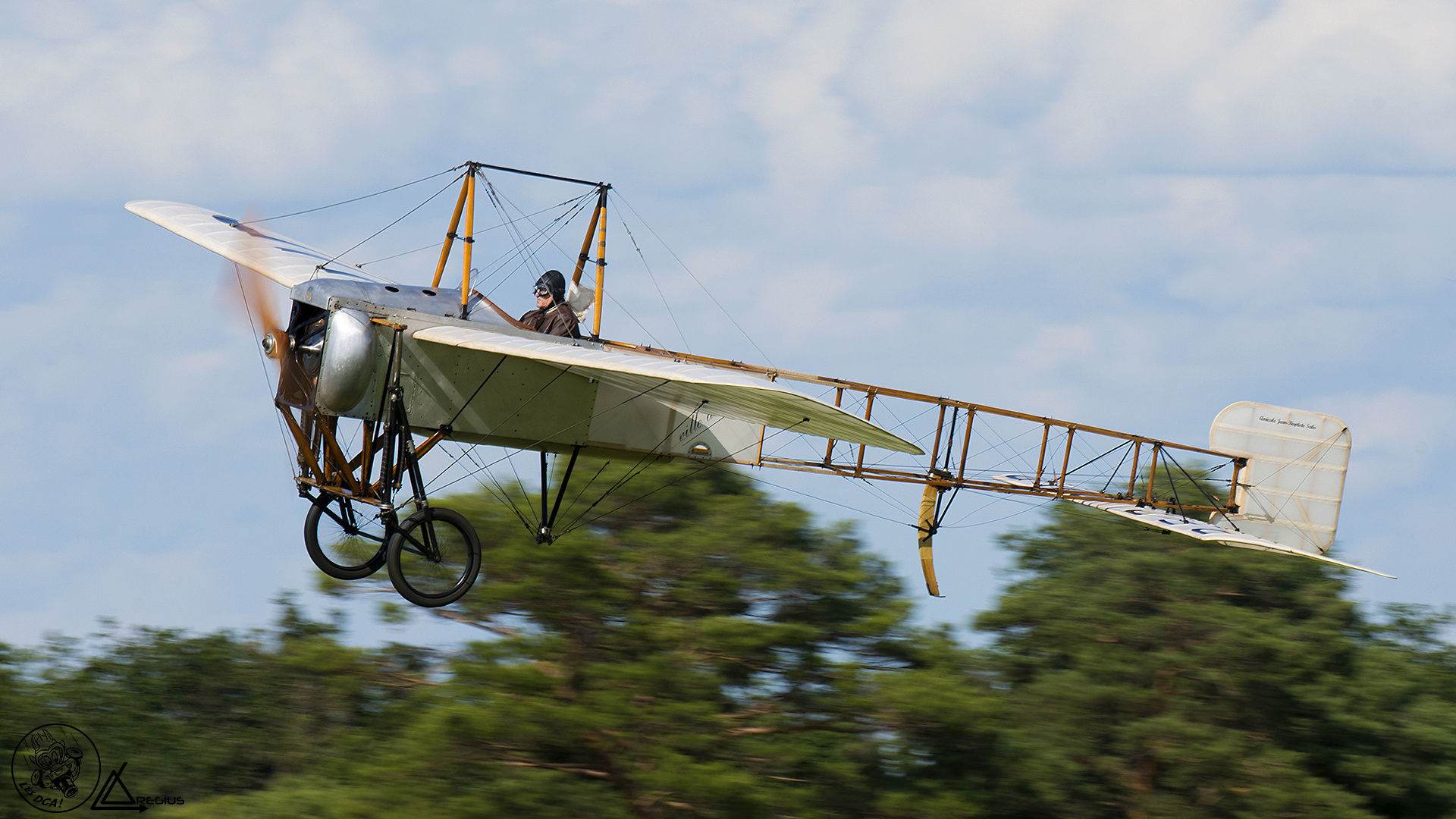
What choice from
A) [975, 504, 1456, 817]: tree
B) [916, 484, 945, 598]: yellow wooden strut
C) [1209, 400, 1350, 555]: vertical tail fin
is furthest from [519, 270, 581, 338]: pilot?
[975, 504, 1456, 817]: tree

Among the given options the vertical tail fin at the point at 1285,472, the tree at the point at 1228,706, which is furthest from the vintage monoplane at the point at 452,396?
the tree at the point at 1228,706

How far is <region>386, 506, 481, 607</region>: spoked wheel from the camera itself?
10.8m

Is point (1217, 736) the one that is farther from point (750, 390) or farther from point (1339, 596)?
point (750, 390)

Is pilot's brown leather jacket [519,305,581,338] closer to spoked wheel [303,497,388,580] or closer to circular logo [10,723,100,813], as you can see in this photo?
spoked wheel [303,497,388,580]

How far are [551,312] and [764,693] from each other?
12948mm

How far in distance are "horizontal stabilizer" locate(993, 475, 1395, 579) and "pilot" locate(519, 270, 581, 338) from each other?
19.7 feet

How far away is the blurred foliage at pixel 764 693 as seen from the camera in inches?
853

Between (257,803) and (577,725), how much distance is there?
19.1 ft

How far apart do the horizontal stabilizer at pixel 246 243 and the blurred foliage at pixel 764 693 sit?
9.65 meters

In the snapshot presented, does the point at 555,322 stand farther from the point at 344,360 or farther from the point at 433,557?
the point at 433,557

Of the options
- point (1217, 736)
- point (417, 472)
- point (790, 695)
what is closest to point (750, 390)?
point (417, 472)

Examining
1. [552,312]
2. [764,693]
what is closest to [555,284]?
[552,312]

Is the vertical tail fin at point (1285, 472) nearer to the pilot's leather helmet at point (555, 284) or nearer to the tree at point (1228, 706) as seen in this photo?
the tree at point (1228, 706)

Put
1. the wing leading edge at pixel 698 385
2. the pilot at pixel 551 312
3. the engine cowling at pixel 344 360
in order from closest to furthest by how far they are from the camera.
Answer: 1. the wing leading edge at pixel 698 385
2. the engine cowling at pixel 344 360
3. the pilot at pixel 551 312
